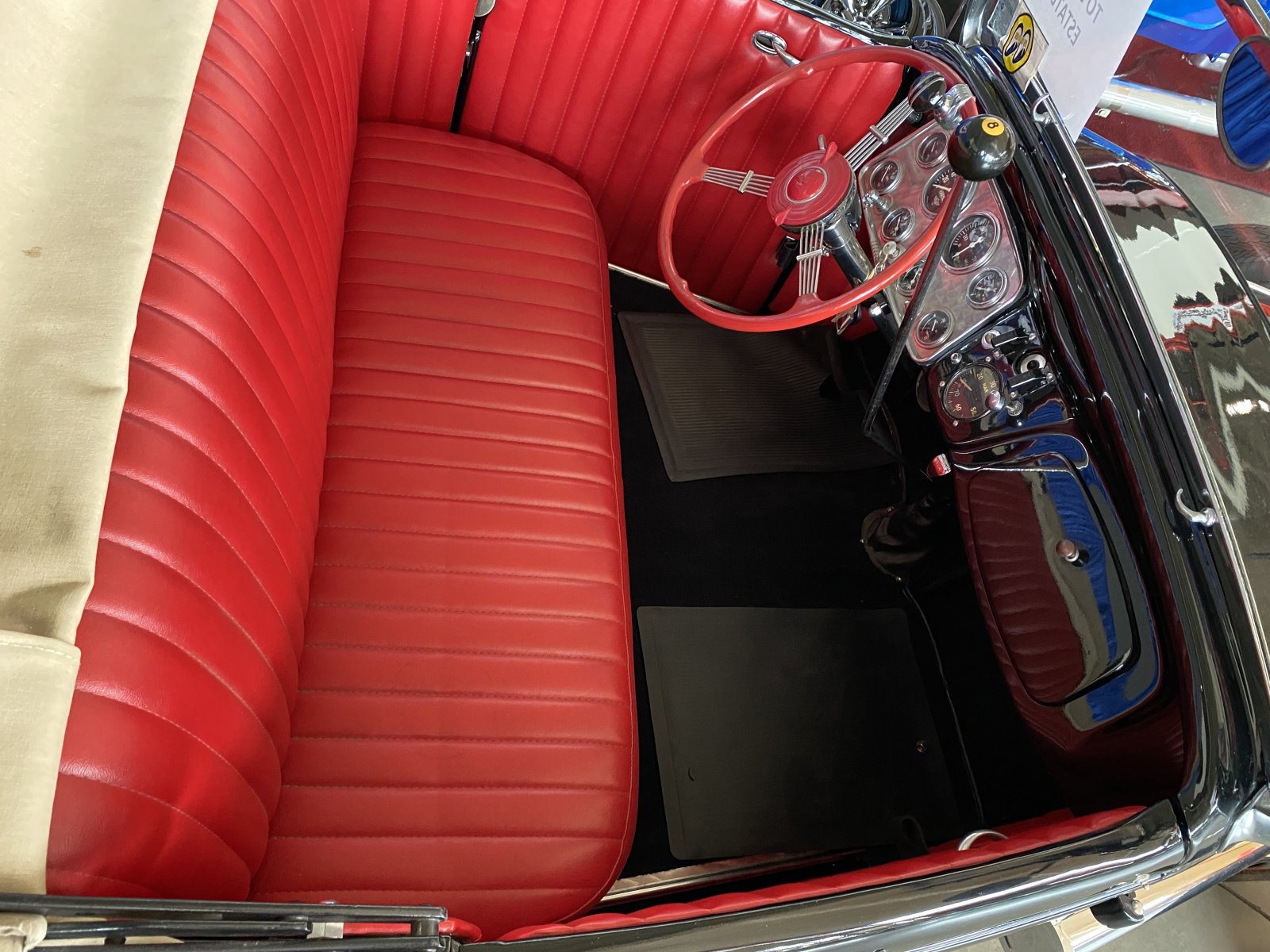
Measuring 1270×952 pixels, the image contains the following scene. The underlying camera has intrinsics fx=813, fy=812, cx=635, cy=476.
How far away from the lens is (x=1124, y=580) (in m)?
1.17

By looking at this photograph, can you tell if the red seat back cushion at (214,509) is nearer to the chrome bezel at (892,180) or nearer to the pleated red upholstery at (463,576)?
the pleated red upholstery at (463,576)

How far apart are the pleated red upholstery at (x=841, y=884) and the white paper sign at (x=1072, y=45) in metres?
1.08

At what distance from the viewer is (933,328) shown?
Answer: 4.86ft

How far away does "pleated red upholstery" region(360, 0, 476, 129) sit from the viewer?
64.7 inches

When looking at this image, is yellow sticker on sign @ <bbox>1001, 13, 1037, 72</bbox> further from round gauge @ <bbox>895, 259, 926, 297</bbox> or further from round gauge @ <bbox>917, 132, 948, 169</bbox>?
round gauge @ <bbox>895, 259, 926, 297</bbox>

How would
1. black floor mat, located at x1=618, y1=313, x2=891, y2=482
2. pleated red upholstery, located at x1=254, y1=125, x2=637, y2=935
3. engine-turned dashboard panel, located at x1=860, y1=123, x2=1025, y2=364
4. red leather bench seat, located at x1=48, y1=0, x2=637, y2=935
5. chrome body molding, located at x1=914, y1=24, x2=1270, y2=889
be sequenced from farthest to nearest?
1. black floor mat, located at x1=618, y1=313, x2=891, y2=482
2. engine-turned dashboard panel, located at x1=860, y1=123, x2=1025, y2=364
3. pleated red upholstery, located at x1=254, y1=125, x2=637, y2=935
4. chrome body molding, located at x1=914, y1=24, x2=1270, y2=889
5. red leather bench seat, located at x1=48, y1=0, x2=637, y2=935

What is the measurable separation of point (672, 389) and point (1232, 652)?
145 cm

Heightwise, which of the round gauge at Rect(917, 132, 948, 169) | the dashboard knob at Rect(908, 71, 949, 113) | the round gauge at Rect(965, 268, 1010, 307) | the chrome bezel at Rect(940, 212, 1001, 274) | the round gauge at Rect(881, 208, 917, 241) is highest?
the dashboard knob at Rect(908, 71, 949, 113)

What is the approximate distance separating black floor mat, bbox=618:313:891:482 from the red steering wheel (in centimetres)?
64

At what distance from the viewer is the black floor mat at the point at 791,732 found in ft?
5.61

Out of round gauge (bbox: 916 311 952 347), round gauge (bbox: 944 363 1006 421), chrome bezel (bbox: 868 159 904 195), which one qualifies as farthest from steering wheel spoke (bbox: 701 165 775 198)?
round gauge (bbox: 944 363 1006 421)

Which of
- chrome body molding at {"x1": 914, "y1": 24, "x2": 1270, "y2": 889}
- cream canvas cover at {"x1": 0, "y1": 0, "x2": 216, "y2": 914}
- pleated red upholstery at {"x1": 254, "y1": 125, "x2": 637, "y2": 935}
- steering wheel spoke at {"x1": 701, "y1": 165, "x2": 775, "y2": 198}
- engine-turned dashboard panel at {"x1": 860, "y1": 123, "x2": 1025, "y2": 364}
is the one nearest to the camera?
cream canvas cover at {"x1": 0, "y1": 0, "x2": 216, "y2": 914}

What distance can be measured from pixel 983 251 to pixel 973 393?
25 centimetres

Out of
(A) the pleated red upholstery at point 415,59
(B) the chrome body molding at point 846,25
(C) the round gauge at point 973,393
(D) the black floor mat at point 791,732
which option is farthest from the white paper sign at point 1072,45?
(D) the black floor mat at point 791,732
